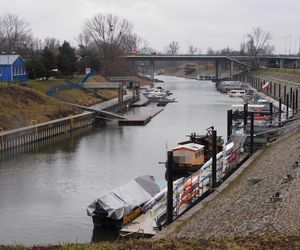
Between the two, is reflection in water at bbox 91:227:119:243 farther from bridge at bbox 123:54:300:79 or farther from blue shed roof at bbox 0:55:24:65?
bridge at bbox 123:54:300:79

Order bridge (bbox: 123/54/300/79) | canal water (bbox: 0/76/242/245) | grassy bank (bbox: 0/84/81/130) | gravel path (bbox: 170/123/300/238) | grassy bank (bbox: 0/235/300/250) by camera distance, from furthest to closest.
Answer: bridge (bbox: 123/54/300/79) < grassy bank (bbox: 0/84/81/130) < canal water (bbox: 0/76/242/245) < gravel path (bbox: 170/123/300/238) < grassy bank (bbox: 0/235/300/250)

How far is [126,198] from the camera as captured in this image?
20.3 metres

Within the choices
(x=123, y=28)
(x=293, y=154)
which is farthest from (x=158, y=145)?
(x=123, y=28)

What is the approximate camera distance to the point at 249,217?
15617 mm

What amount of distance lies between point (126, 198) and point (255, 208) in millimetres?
5700

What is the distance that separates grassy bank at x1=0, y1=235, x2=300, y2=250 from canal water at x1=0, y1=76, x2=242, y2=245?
23.7 feet

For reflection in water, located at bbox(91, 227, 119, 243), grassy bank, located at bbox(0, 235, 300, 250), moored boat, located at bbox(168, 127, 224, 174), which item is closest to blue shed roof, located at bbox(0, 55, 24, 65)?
moored boat, located at bbox(168, 127, 224, 174)

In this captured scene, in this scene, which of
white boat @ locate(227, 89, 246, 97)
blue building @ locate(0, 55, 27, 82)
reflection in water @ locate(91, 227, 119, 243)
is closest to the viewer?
reflection in water @ locate(91, 227, 119, 243)

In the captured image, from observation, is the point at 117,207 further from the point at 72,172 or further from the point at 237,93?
the point at 237,93

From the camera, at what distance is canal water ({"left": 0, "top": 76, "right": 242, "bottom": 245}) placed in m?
19.9

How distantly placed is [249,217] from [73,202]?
9.81 m

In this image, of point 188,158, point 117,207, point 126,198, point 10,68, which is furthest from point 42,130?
point 117,207

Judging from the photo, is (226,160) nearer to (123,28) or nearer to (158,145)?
(158,145)

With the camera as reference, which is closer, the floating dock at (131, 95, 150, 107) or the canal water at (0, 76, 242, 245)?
the canal water at (0, 76, 242, 245)
